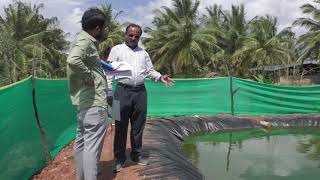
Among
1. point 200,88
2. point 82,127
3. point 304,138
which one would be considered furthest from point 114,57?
point 200,88

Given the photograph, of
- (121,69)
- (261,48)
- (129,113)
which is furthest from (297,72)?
(121,69)

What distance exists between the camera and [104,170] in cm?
455

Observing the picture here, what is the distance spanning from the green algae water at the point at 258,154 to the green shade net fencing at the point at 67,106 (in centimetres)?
136

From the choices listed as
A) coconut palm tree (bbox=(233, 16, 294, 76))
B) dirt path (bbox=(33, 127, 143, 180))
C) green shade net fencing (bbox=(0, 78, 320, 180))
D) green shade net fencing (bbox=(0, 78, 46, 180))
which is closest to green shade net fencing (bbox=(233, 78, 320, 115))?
green shade net fencing (bbox=(0, 78, 320, 180))

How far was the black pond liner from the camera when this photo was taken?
4.61 meters

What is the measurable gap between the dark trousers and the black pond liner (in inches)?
13.4

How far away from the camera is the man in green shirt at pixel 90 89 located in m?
3.43

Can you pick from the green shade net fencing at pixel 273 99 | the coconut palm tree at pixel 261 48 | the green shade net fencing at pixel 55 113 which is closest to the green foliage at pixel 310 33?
the coconut palm tree at pixel 261 48

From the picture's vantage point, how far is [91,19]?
3453 millimetres

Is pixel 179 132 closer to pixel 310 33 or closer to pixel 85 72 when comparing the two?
pixel 85 72

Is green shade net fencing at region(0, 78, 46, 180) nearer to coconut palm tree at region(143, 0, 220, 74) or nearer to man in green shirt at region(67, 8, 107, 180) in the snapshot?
man in green shirt at region(67, 8, 107, 180)

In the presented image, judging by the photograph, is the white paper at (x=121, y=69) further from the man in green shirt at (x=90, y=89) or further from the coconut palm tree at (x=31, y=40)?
the coconut palm tree at (x=31, y=40)

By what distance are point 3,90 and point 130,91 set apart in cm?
123

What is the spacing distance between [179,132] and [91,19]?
5.50m
